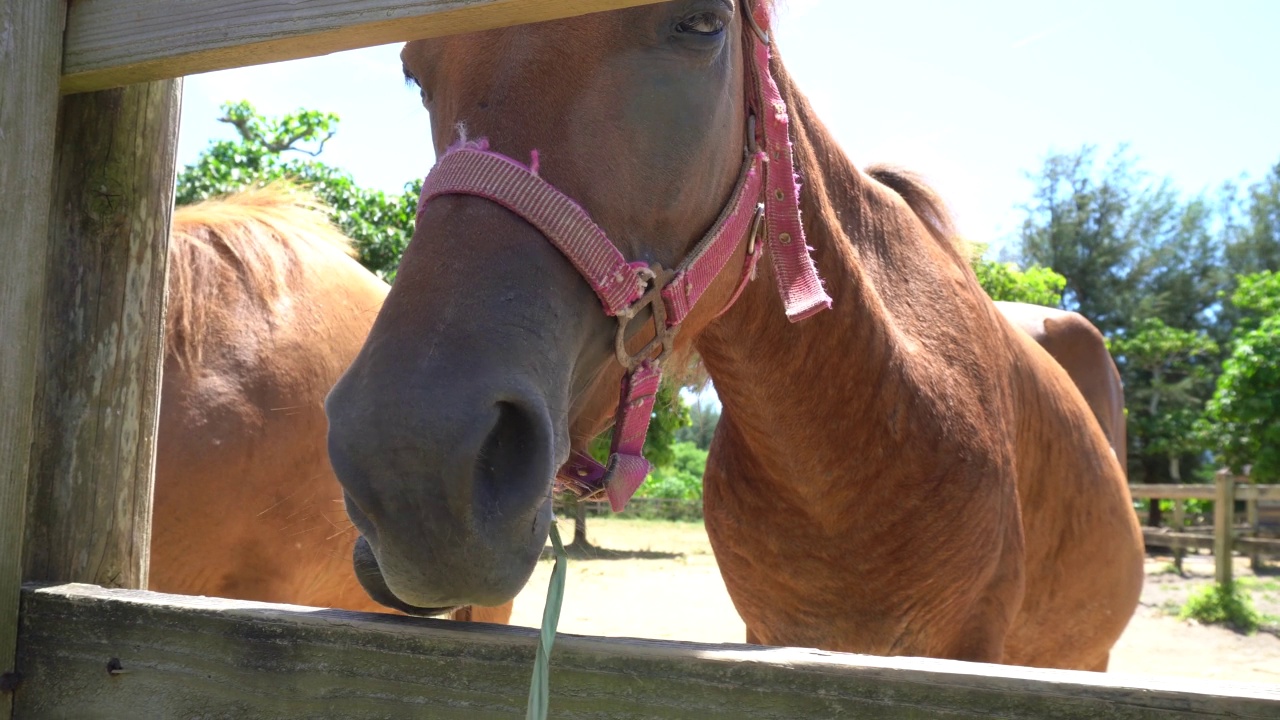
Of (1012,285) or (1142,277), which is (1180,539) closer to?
(1012,285)

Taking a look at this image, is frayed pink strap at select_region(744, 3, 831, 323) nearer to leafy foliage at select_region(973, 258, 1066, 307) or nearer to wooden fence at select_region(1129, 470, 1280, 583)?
wooden fence at select_region(1129, 470, 1280, 583)

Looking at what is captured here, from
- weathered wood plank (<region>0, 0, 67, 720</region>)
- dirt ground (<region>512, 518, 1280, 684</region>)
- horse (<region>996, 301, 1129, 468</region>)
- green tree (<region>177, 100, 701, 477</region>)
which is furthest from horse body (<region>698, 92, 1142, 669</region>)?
green tree (<region>177, 100, 701, 477</region>)

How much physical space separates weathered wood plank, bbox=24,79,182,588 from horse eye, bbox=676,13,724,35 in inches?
35.2

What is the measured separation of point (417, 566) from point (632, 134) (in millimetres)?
771

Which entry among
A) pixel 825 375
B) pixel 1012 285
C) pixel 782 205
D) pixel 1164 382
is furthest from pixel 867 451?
pixel 1164 382

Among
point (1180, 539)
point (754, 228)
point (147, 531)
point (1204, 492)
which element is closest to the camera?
point (147, 531)

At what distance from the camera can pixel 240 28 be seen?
4.32 ft

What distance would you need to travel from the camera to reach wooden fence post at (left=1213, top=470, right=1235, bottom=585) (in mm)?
9695

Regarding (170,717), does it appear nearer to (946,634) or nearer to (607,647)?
(607,647)

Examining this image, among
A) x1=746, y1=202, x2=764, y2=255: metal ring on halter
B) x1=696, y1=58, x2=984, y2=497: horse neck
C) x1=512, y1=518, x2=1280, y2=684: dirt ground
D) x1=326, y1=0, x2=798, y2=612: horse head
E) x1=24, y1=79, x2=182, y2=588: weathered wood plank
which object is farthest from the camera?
x1=512, y1=518, x2=1280, y2=684: dirt ground

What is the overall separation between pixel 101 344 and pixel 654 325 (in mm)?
883

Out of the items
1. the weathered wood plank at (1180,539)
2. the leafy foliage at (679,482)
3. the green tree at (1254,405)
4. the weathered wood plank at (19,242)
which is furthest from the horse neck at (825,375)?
the leafy foliage at (679,482)

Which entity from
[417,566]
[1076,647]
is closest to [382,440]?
[417,566]

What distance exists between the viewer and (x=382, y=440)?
Answer: 113cm
